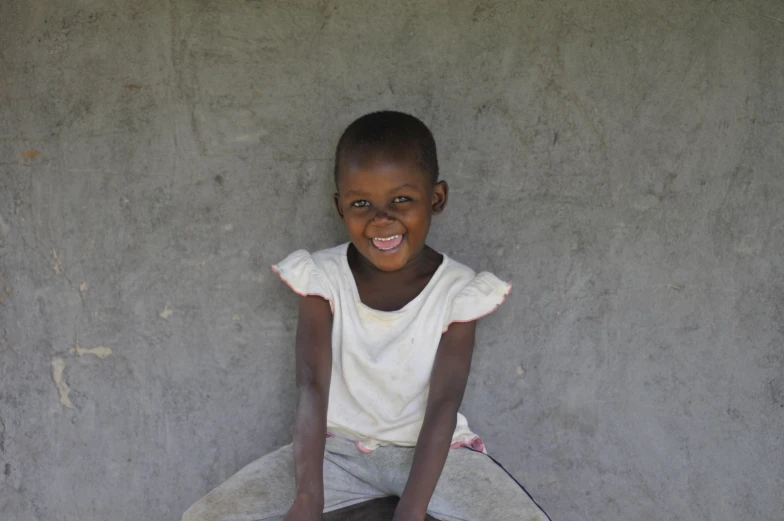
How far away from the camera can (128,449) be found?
263 centimetres

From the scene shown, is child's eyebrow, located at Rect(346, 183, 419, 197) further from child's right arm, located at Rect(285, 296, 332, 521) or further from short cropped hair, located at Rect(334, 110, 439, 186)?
child's right arm, located at Rect(285, 296, 332, 521)

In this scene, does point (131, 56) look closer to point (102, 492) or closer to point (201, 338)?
point (201, 338)

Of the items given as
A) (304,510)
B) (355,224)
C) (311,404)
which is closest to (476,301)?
(355,224)

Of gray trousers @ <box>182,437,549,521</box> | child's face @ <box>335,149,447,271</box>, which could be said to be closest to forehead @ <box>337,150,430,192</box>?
child's face @ <box>335,149,447,271</box>

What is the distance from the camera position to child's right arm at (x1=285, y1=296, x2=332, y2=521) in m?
2.09

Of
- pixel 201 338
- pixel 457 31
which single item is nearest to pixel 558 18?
pixel 457 31

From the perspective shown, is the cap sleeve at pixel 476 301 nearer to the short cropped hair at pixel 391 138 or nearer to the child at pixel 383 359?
the child at pixel 383 359

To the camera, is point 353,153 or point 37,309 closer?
point 353,153

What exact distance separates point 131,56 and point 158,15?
14cm

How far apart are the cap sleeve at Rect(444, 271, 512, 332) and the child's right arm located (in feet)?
1.04

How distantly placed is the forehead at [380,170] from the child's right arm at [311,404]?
33cm

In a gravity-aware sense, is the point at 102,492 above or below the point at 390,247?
below

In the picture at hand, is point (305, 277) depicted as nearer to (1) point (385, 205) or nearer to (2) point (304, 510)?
(1) point (385, 205)

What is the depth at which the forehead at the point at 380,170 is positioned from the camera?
2.15m
